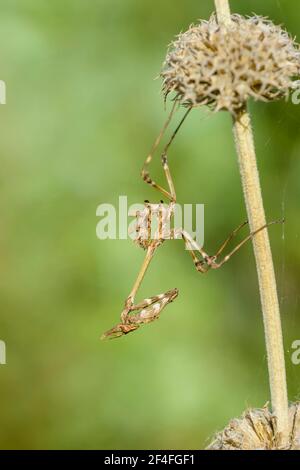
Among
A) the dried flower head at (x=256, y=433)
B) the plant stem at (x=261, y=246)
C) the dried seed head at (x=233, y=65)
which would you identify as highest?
the dried seed head at (x=233, y=65)

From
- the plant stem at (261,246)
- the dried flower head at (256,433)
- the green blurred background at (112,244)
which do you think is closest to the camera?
the plant stem at (261,246)

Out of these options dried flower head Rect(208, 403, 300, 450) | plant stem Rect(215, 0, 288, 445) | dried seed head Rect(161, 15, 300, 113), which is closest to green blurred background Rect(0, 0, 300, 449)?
dried flower head Rect(208, 403, 300, 450)

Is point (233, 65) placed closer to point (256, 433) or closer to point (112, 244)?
point (256, 433)

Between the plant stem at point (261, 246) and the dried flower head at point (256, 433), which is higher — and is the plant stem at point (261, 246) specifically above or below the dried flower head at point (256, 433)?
above

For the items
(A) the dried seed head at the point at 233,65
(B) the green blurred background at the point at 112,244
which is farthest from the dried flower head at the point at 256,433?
(B) the green blurred background at the point at 112,244

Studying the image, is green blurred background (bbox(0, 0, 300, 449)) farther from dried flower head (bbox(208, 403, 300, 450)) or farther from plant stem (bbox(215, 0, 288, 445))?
plant stem (bbox(215, 0, 288, 445))

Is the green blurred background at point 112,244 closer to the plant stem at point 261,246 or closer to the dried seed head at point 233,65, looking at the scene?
the plant stem at point 261,246

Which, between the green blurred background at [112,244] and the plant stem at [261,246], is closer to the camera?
the plant stem at [261,246]

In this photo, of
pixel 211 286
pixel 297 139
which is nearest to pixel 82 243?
pixel 211 286

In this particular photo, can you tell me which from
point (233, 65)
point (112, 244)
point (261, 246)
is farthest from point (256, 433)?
point (112, 244)
